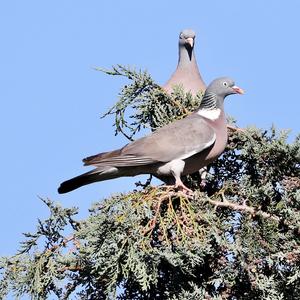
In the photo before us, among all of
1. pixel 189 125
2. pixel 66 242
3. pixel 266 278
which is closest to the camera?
pixel 266 278

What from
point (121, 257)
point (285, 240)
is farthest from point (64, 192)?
point (285, 240)

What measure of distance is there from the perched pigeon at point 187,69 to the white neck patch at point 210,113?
1894mm

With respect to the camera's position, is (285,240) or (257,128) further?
(257,128)

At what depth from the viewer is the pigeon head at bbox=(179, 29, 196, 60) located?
35.0 ft

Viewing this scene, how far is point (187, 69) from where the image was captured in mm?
10203

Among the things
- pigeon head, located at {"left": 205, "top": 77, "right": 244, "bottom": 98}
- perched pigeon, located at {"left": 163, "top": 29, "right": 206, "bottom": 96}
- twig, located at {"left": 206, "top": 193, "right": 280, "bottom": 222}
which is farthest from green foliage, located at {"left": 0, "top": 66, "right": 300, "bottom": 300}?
perched pigeon, located at {"left": 163, "top": 29, "right": 206, "bottom": 96}

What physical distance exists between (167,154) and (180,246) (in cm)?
136

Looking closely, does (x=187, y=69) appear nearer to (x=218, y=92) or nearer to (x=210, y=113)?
(x=218, y=92)

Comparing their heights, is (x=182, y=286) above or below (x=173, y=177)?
below

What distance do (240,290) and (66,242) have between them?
1051 mm

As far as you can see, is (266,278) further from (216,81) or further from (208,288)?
(216,81)

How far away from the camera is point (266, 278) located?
19.1 ft

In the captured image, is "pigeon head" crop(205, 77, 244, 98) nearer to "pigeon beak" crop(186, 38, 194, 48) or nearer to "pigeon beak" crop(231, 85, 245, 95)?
"pigeon beak" crop(231, 85, 245, 95)

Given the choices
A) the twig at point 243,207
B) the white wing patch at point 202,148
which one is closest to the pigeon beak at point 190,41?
the white wing patch at point 202,148
